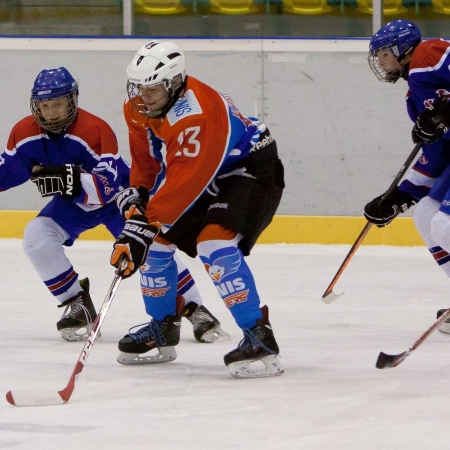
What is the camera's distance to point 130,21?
597 cm

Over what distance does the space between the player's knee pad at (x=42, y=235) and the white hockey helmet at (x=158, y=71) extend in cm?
83

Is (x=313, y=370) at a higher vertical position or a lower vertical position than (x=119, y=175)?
lower

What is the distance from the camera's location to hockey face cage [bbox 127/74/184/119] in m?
2.77

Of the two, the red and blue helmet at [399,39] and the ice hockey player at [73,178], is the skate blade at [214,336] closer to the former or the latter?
the ice hockey player at [73,178]

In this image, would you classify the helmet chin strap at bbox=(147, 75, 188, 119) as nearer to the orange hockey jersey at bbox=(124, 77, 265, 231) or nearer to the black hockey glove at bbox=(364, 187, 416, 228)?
the orange hockey jersey at bbox=(124, 77, 265, 231)

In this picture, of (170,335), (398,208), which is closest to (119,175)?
(170,335)

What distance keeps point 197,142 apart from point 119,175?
85 centimetres

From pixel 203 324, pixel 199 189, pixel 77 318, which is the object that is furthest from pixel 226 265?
pixel 77 318

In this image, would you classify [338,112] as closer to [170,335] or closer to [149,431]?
[170,335]

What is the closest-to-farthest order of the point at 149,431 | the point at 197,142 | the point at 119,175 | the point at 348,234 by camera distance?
1. the point at 149,431
2. the point at 197,142
3. the point at 119,175
4. the point at 348,234

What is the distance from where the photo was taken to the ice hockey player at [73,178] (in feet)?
11.2

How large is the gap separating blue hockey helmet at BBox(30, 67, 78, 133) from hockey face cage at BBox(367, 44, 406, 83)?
1007 millimetres

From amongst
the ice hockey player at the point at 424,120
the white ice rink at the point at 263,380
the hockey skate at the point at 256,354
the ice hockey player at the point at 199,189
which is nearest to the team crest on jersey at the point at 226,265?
the ice hockey player at the point at 199,189

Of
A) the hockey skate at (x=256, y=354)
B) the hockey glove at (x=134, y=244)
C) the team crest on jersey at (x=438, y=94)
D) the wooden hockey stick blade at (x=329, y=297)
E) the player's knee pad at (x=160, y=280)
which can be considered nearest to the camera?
the hockey glove at (x=134, y=244)
